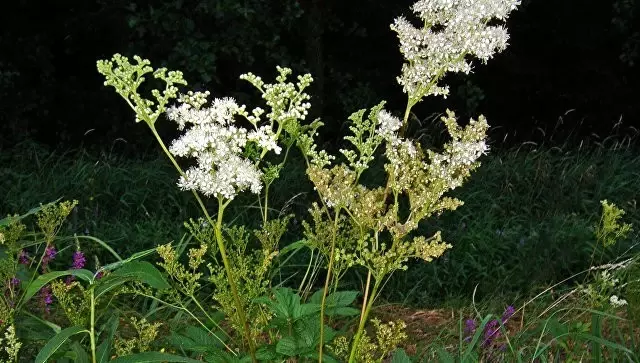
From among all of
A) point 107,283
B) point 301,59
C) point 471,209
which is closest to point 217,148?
point 107,283

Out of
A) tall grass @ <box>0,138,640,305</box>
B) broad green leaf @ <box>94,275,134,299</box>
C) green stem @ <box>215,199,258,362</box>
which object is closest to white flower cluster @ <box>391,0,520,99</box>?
green stem @ <box>215,199,258,362</box>

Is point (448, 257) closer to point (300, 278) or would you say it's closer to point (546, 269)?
point (546, 269)

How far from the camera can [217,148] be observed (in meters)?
2.04

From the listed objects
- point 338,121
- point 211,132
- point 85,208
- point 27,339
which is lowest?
point 338,121

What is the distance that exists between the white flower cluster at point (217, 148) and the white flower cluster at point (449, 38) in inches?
16.0

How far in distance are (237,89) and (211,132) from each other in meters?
6.77

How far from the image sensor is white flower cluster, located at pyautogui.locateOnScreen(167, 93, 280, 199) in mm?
2029

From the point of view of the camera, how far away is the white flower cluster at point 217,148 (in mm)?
2029

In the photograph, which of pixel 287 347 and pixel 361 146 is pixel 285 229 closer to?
pixel 287 347

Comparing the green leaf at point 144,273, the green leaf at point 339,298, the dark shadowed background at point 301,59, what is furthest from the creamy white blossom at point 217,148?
the dark shadowed background at point 301,59

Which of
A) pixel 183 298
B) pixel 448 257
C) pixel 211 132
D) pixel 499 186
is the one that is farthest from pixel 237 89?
pixel 211 132

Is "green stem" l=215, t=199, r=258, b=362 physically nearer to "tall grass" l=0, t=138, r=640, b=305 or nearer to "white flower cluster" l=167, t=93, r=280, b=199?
"white flower cluster" l=167, t=93, r=280, b=199

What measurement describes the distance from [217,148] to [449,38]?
2.05 feet

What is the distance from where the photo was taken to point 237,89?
8.75m
